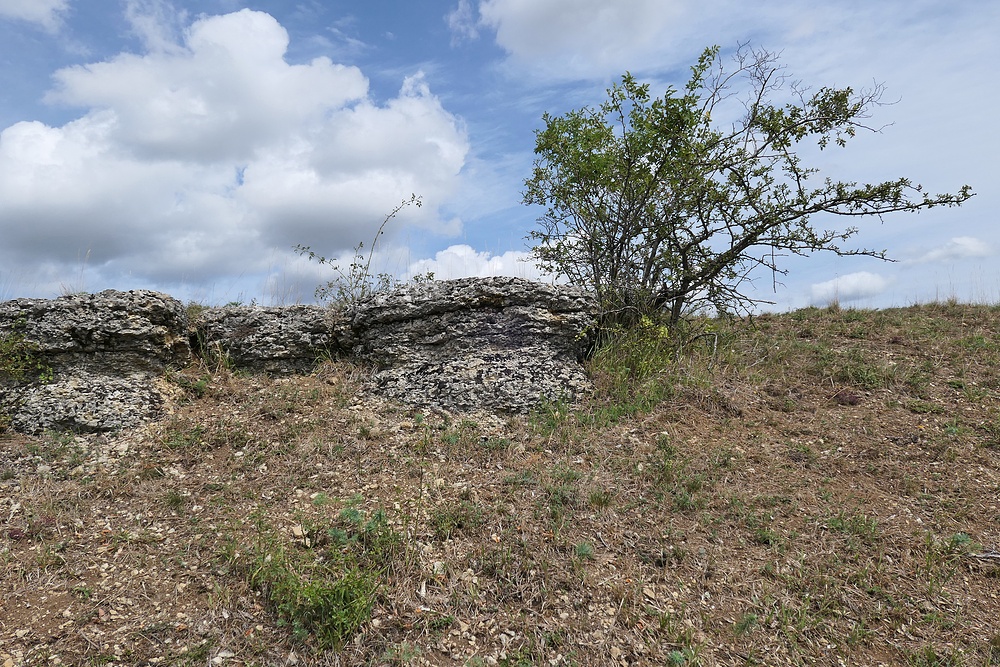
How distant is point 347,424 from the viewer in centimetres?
611

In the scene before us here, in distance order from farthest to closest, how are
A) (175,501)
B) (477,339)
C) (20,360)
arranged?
(477,339) < (20,360) < (175,501)

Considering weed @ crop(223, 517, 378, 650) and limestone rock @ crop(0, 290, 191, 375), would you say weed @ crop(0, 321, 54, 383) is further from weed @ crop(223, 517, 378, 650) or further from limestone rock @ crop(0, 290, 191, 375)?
weed @ crop(223, 517, 378, 650)

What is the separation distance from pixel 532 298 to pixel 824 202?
4097mm

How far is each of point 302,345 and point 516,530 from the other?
3778 mm

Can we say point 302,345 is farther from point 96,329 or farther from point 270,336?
point 96,329

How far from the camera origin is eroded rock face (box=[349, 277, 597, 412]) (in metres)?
6.61

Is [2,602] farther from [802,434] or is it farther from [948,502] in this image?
[948,502]

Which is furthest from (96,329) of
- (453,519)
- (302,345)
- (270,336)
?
(453,519)

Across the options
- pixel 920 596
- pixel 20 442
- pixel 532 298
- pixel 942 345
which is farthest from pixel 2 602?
pixel 942 345

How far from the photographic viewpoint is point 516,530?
4660 mm

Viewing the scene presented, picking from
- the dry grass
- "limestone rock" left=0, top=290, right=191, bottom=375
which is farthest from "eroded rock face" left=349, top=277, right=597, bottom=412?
"limestone rock" left=0, top=290, right=191, bottom=375

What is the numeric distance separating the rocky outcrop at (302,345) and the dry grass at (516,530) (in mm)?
319

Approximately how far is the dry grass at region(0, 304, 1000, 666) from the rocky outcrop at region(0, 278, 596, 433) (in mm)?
319

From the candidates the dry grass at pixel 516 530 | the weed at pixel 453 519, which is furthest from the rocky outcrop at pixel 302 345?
the weed at pixel 453 519
